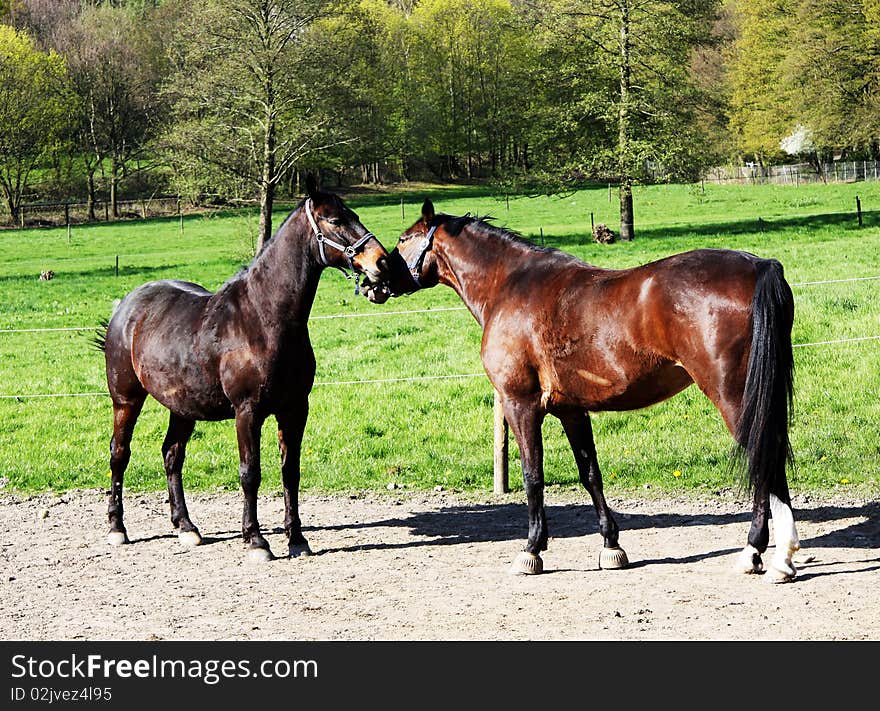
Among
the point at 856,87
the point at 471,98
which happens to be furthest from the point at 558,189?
the point at 471,98

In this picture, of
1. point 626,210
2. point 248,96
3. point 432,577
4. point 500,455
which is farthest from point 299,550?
point 626,210

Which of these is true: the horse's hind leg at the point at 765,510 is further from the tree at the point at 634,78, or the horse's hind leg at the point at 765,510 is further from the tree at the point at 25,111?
the tree at the point at 25,111

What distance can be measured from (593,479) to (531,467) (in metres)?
0.51

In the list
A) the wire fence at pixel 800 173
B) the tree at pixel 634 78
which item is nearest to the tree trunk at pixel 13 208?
the tree at pixel 634 78

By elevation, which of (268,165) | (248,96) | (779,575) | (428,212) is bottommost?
(779,575)

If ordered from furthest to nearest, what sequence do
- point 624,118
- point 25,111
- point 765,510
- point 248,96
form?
point 25,111 < point 624,118 < point 248,96 < point 765,510

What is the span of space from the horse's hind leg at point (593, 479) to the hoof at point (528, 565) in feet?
1.40

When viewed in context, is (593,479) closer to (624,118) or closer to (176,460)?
(176,460)

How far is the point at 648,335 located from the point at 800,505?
10.1ft

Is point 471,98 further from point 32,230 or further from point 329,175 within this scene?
point 32,230

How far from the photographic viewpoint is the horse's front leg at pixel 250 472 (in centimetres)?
726

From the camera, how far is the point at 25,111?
47969mm

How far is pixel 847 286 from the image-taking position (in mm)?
17109

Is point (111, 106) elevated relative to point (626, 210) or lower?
elevated
